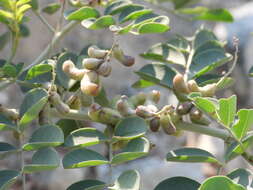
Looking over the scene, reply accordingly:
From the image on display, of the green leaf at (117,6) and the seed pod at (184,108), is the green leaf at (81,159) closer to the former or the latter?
the seed pod at (184,108)

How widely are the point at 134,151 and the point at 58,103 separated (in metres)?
0.14

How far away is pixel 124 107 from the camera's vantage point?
0.75 meters

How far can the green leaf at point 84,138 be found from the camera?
707 mm

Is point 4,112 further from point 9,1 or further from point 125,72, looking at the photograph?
point 125,72

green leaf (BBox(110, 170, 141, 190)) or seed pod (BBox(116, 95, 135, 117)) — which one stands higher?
seed pod (BBox(116, 95, 135, 117))

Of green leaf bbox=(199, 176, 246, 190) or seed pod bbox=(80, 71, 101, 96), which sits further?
seed pod bbox=(80, 71, 101, 96)

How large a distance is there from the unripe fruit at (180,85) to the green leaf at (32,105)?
0.64 feet

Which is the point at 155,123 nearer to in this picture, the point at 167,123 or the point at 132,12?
the point at 167,123

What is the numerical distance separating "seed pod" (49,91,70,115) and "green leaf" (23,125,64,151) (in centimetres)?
4

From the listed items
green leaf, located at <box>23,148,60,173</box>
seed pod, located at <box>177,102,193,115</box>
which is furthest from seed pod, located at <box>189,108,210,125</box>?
green leaf, located at <box>23,148,60,173</box>

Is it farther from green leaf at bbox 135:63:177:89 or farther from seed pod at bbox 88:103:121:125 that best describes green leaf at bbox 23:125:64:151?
green leaf at bbox 135:63:177:89

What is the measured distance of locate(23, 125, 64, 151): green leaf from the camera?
2.22 feet

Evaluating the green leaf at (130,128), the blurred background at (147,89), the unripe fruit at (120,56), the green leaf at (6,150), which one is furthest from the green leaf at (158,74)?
the blurred background at (147,89)

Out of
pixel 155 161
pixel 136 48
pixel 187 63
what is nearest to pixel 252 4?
pixel 136 48
